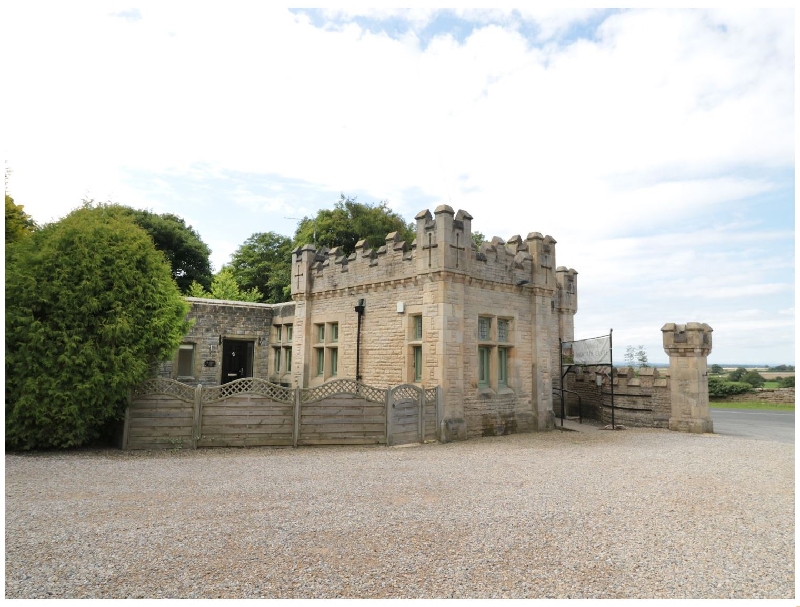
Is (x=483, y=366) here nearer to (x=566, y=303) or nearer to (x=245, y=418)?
(x=245, y=418)

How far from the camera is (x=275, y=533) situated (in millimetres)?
5430

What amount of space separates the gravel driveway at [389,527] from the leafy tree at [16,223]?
21.6 ft

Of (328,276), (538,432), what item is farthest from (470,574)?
(328,276)

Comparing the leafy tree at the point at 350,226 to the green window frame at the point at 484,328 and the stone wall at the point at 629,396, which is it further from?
the green window frame at the point at 484,328

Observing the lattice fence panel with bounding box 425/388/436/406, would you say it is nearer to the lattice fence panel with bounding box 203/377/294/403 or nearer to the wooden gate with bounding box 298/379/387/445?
the wooden gate with bounding box 298/379/387/445

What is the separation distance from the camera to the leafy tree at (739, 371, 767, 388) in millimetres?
29469

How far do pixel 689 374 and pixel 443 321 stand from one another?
8.23 meters

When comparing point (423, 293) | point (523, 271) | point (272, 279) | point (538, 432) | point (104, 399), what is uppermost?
point (272, 279)

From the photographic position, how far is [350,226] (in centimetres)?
3203

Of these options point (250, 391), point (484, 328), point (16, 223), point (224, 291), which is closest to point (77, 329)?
point (250, 391)

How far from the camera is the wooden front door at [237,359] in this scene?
2038 centimetres

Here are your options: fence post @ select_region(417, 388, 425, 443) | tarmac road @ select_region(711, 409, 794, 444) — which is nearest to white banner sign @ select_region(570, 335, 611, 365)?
tarmac road @ select_region(711, 409, 794, 444)

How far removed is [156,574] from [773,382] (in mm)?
34623

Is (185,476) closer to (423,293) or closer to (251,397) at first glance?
(251,397)
